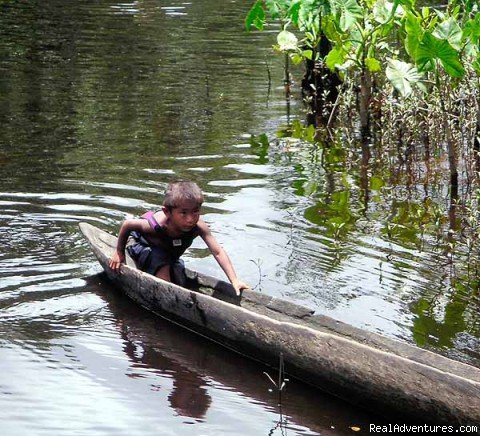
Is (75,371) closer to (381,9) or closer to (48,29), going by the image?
(381,9)

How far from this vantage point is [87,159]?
32.9 feet

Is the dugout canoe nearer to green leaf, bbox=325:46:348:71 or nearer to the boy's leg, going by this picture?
the boy's leg

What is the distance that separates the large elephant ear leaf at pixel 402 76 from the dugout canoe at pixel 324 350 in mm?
2605

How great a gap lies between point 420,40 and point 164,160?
3438 millimetres

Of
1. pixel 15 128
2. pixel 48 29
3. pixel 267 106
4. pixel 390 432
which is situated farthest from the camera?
pixel 48 29

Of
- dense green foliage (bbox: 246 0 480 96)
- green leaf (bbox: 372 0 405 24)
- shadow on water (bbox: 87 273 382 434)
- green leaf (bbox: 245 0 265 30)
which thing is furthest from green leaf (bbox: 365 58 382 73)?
shadow on water (bbox: 87 273 382 434)

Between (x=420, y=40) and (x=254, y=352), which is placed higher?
(x=420, y=40)

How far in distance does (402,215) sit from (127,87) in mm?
6501

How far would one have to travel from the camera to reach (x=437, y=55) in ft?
24.2

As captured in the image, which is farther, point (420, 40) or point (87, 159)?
point (87, 159)

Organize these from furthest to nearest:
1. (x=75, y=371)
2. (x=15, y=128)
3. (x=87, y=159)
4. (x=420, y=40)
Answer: (x=15, y=128)
(x=87, y=159)
(x=420, y=40)
(x=75, y=371)

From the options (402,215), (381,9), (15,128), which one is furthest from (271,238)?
(15,128)

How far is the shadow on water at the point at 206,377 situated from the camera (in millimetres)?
4934

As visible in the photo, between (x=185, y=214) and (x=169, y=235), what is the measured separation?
0.39m
